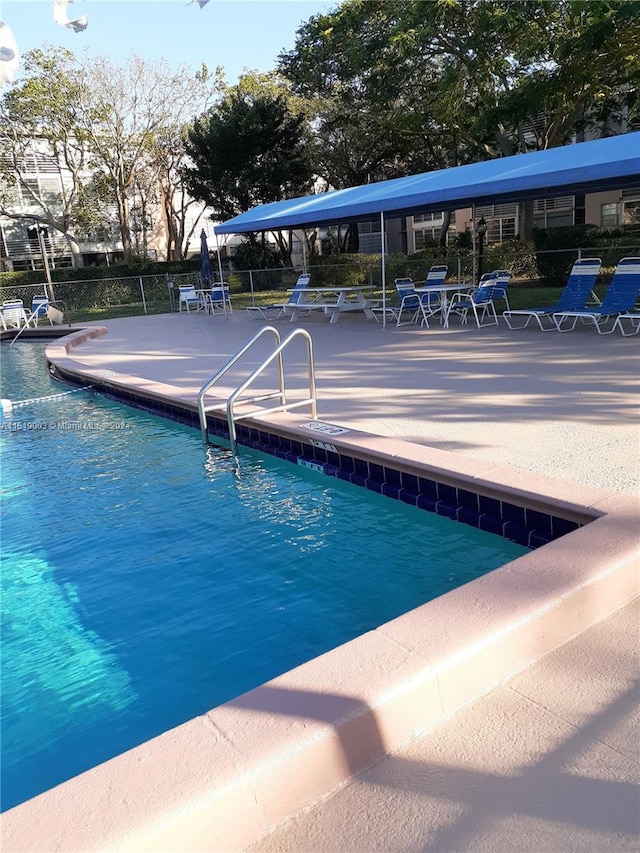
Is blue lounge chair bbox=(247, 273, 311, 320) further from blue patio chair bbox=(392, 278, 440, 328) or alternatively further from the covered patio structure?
blue patio chair bbox=(392, 278, 440, 328)

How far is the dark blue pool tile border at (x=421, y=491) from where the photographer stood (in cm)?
391

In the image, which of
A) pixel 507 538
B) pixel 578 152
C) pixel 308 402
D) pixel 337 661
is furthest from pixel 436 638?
pixel 578 152

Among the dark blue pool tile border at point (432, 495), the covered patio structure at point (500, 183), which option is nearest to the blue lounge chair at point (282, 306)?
the covered patio structure at point (500, 183)

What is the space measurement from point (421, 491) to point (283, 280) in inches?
922

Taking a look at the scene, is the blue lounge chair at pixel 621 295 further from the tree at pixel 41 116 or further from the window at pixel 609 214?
the window at pixel 609 214

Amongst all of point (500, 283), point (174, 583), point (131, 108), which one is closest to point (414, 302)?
point (500, 283)

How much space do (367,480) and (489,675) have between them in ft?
8.97

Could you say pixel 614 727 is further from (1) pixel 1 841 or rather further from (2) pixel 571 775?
(1) pixel 1 841

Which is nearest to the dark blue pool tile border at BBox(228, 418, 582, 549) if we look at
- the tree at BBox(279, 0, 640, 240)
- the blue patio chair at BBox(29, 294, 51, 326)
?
the tree at BBox(279, 0, 640, 240)

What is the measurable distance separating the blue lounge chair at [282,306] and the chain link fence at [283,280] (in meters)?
1.13

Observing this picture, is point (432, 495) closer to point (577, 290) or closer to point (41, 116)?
point (577, 290)

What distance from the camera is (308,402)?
6.32 meters

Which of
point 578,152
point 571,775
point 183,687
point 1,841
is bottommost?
point 183,687

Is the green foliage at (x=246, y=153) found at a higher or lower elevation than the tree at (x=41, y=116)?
lower
